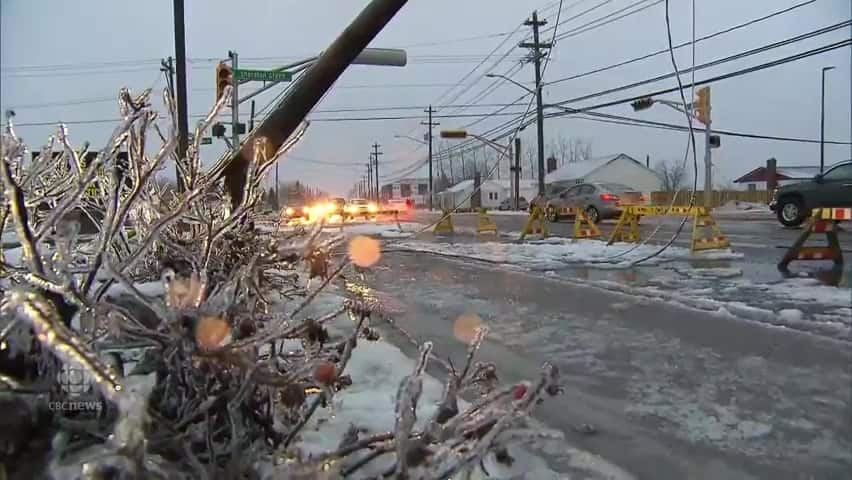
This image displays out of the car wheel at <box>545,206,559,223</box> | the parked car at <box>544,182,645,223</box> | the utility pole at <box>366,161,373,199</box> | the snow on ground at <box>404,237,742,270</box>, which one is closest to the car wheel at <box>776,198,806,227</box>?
the parked car at <box>544,182,645,223</box>

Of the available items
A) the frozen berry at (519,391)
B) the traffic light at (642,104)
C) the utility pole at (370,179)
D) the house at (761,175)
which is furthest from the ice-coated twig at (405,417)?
the utility pole at (370,179)

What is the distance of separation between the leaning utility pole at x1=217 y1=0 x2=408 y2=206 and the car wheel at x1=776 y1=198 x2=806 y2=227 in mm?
16268

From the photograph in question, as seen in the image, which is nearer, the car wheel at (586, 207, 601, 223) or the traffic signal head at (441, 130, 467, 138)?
the car wheel at (586, 207, 601, 223)

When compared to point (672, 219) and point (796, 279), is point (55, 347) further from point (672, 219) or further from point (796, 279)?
point (672, 219)

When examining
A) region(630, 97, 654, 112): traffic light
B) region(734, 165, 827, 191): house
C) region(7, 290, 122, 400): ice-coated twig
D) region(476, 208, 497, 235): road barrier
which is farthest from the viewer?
region(734, 165, 827, 191): house

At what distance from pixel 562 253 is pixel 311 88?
32.4 feet

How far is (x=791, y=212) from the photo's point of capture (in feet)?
60.3

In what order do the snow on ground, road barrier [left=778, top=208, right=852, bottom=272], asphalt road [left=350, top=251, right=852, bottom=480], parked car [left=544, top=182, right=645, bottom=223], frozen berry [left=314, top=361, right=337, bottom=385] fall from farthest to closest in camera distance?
parked car [left=544, top=182, right=645, bottom=223] < the snow on ground < road barrier [left=778, top=208, right=852, bottom=272] < asphalt road [left=350, top=251, right=852, bottom=480] < frozen berry [left=314, top=361, right=337, bottom=385]

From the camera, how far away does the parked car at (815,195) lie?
16.3 metres

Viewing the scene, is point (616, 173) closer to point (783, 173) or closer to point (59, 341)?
point (783, 173)

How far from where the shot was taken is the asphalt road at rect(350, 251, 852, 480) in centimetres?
362

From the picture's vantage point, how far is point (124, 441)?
1467mm

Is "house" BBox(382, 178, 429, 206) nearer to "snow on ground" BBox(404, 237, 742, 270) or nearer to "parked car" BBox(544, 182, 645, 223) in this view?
"parked car" BBox(544, 182, 645, 223)

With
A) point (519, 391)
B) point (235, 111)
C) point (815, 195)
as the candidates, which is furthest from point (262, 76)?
point (815, 195)
